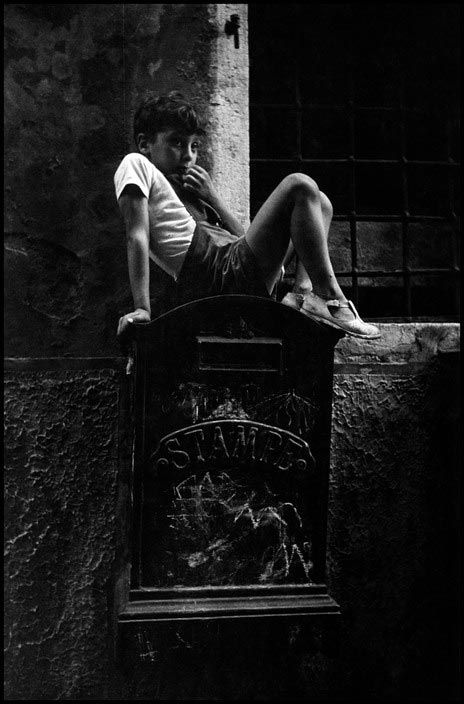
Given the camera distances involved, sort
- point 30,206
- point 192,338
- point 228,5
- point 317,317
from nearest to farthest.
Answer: point 192,338 < point 317,317 < point 30,206 < point 228,5

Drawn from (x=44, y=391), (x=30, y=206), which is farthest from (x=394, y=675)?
(x=30, y=206)

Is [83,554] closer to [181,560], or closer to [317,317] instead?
[181,560]

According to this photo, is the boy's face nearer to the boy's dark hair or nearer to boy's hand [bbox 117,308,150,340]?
the boy's dark hair

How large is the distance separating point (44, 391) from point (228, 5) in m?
1.84

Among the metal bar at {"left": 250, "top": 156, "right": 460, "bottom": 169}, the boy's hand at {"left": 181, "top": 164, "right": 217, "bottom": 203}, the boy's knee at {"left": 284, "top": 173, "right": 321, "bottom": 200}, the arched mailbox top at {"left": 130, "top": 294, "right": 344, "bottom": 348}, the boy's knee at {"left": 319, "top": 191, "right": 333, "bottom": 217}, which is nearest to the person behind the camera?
the arched mailbox top at {"left": 130, "top": 294, "right": 344, "bottom": 348}

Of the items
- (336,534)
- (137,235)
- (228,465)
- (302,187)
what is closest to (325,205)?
(302,187)

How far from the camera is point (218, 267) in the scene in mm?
2543

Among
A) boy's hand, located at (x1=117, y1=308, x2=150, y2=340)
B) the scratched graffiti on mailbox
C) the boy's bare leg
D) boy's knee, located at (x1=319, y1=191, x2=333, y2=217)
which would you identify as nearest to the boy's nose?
the boy's bare leg

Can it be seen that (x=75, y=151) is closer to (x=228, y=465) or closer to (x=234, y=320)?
(x=234, y=320)

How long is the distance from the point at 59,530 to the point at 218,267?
1183 mm

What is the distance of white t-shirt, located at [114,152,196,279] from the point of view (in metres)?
2.50

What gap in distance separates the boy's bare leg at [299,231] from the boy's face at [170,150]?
1.30ft

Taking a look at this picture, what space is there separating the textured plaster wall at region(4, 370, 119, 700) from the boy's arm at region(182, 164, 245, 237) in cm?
77

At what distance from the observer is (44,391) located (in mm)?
2650
